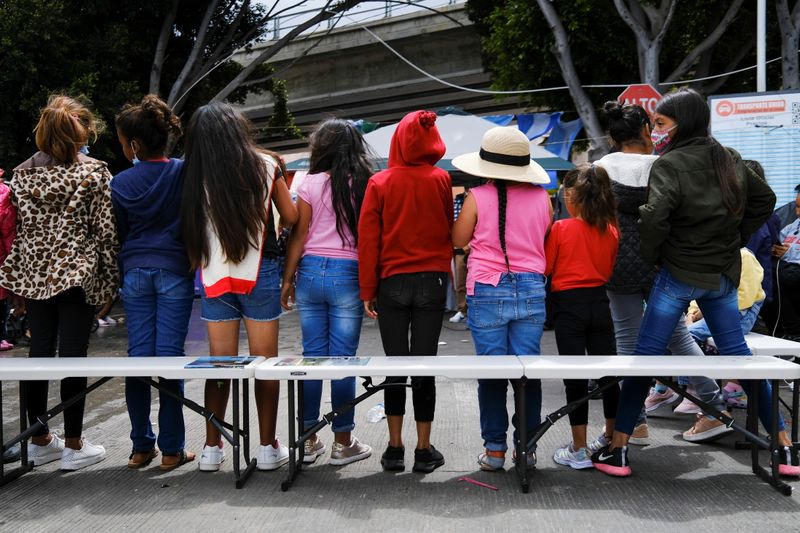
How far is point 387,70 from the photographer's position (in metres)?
25.6

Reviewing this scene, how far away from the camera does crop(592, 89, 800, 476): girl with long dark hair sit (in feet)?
12.9

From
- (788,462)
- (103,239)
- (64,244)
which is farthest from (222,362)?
(788,462)

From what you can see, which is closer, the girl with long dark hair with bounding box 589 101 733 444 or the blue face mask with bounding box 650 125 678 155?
the blue face mask with bounding box 650 125 678 155

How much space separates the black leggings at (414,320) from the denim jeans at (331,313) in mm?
189

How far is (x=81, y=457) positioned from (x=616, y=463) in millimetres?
2958

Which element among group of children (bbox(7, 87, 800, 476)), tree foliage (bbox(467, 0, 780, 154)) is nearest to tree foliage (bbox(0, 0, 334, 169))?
tree foliage (bbox(467, 0, 780, 154))

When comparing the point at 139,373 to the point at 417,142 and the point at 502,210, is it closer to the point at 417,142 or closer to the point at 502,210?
the point at 417,142

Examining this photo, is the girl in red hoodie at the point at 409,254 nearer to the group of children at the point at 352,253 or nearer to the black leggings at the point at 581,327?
the group of children at the point at 352,253

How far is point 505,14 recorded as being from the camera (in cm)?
1541

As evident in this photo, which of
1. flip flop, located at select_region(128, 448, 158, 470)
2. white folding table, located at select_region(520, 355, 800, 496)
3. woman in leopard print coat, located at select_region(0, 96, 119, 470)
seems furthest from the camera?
flip flop, located at select_region(128, 448, 158, 470)

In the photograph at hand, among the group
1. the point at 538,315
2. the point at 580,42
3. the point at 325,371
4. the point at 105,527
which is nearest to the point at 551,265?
the point at 538,315

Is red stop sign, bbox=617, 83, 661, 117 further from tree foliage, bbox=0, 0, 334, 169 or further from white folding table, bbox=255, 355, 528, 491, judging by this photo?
tree foliage, bbox=0, 0, 334, 169

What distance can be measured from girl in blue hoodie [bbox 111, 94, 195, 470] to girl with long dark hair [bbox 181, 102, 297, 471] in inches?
4.9

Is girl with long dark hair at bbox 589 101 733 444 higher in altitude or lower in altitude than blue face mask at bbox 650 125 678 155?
lower
